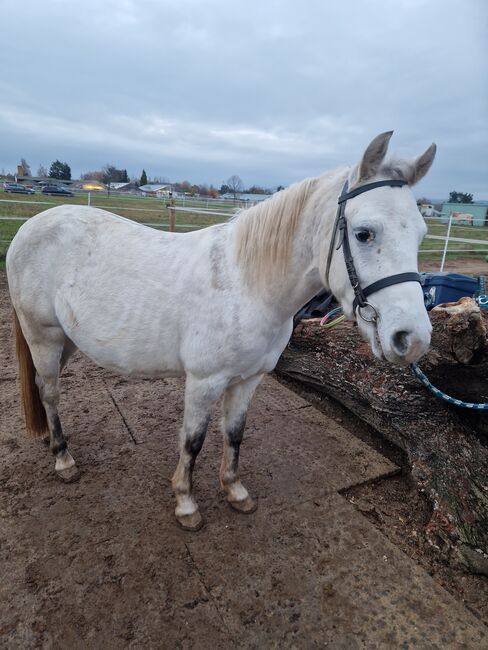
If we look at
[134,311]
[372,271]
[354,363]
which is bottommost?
[354,363]

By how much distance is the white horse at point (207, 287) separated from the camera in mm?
1472

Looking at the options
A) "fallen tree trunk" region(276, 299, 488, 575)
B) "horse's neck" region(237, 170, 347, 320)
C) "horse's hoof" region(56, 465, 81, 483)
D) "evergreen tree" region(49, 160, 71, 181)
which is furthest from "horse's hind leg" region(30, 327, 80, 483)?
"evergreen tree" region(49, 160, 71, 181)

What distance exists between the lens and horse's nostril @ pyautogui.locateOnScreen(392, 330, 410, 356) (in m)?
1.37

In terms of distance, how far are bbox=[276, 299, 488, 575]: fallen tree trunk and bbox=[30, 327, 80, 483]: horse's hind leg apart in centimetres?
208

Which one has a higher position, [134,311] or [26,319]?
[134,311]

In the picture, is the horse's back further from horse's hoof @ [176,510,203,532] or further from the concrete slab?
the concrete slab

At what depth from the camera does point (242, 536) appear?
2125 mm

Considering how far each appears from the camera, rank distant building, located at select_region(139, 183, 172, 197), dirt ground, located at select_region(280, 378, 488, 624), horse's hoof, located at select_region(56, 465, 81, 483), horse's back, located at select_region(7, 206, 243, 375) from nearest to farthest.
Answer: dirt ground, located at select_region(280, 378, 488, 624)
horse's back, located at select_region(7, 206, 243, 375)
horse's hoof, located at select_region(56, 465, 81, 483)
distant building, located at select_region(139, 183, 172, 197)

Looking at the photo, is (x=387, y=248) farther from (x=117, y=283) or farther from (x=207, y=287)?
(x=117, y=283)

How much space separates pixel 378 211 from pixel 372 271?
0.22 m

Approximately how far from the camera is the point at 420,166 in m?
1.58

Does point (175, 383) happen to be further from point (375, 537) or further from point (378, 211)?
point (378, 211)

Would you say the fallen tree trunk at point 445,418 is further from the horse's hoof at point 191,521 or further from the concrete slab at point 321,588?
the horse's hoof at point 191,521

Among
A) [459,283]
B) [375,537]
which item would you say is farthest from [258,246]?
[459,283]
